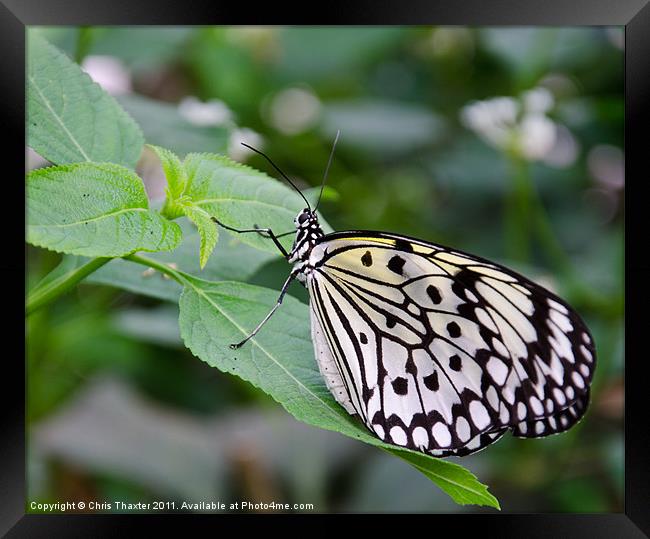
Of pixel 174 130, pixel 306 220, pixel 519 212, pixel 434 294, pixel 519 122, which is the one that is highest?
pixel 519 122

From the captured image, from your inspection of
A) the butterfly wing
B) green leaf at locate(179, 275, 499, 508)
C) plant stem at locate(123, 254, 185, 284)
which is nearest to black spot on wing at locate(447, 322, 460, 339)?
the butterfly wing

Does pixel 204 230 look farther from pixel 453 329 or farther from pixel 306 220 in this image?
pixel 453 329

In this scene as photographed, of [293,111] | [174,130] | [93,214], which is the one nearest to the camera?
[93,214]

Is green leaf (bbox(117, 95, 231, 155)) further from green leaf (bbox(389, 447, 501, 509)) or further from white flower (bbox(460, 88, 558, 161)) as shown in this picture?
white flower (bbox(460, 88, 558, 161))

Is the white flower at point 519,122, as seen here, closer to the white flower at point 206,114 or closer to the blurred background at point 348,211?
the blurred background at point 348,211

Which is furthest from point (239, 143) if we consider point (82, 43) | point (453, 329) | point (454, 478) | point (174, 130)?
point (454, 478)

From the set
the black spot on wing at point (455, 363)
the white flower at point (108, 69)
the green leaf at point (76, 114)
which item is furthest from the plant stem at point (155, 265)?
the white flower at point (108, 69)
